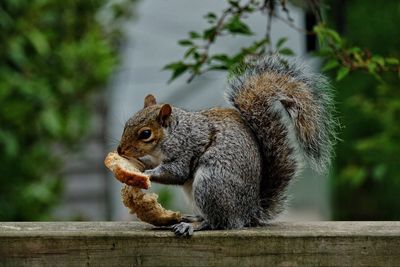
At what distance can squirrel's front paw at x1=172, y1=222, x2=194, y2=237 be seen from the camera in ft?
6.36

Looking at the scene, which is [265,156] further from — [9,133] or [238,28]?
[9,133]

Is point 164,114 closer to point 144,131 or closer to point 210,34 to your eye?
point 144,131

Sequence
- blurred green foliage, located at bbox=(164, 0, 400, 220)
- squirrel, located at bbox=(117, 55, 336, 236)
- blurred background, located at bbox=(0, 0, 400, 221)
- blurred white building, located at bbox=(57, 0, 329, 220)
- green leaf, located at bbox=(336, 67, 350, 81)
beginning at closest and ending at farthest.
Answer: squirrel, located at bbox=(117, 55, 336, 236) → green leaf, located at bbox=(336, 67, 350, 81) → blurred green foliage, located at bbox=(164, 0, 400, 220) → blurred background, located at bbox=(0, 0, 400, 221) → blurred white building, located at bbox=(57, 0, 329, 220)

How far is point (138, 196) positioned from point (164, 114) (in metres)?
0.33

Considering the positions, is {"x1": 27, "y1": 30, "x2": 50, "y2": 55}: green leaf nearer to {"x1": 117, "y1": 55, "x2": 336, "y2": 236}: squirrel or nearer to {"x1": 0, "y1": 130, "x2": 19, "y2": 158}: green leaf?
{"x1": 0, "y1": 130, "x2": 19, "y2": 158}: green leaf

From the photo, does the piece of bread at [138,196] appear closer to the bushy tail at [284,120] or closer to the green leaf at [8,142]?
the bushy tail at [284,120]

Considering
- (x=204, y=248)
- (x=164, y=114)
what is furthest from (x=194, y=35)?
(x=204, y=248)

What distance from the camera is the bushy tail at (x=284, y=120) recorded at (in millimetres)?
2230

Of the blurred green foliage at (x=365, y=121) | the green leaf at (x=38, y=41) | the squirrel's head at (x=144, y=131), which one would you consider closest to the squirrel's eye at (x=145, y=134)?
the squirrel's head at (x=144, y=131)

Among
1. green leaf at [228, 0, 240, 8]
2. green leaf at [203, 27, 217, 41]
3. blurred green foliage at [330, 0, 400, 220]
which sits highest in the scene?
green leaf at [228, 0, 240, 8]

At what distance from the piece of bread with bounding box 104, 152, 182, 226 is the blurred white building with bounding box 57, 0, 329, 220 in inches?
124

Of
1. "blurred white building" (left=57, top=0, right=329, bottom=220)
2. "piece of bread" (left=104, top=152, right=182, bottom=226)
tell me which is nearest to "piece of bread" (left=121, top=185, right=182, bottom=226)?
"piece of bread" (left=104, top=152, right=182, bottom=226)

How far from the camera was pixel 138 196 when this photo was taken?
1.99 m

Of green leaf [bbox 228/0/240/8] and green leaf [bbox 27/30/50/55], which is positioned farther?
green leaf [bbox 27/30/50/55]
